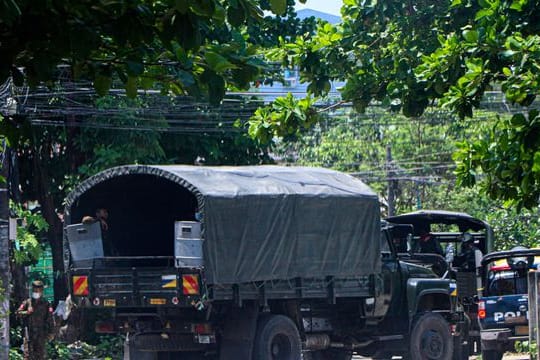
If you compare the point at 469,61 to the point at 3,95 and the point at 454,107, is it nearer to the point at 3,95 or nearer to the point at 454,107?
the point at 454,107

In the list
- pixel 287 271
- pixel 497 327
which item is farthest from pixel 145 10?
pixel 497 327

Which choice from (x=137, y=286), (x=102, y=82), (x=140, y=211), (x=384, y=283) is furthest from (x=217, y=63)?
(x=384, y=283)

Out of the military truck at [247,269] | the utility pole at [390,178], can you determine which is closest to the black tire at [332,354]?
the military truck at [247,269]

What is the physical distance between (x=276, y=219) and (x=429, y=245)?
5.84 m

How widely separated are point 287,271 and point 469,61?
7338 millimetres

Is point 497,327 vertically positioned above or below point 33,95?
below

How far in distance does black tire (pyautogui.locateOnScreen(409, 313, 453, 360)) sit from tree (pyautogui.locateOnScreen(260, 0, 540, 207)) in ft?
18.4

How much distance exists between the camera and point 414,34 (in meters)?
15.8

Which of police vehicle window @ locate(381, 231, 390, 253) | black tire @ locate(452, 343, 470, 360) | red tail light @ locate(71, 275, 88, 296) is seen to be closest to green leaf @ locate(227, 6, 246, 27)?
red tail light @ locate(71, 275, 88, 296)

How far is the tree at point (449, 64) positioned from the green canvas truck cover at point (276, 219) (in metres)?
2.25

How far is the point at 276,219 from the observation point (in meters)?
17.5

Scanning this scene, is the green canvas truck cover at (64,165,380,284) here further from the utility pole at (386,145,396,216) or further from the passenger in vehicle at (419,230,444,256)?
the utility pole at (386,145,396,216)

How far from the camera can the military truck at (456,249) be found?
20.9 metres

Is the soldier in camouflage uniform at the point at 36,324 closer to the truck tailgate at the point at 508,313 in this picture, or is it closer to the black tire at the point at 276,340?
the black tire at the point at 276,340
